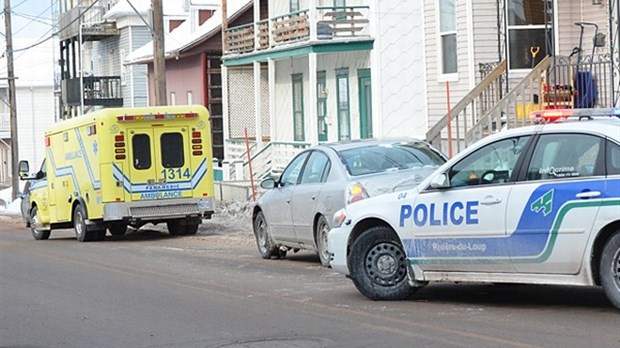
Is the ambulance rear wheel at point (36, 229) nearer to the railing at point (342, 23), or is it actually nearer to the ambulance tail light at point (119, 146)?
the ambulance tail light at point (119, 146)

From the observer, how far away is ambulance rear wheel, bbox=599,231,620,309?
999 centimetres

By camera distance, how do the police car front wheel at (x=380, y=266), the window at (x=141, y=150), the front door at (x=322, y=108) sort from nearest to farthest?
the police car front wheel at (x=380, y=266) < the window at (x=141, y=150) < the front door at (x=322, y=108)

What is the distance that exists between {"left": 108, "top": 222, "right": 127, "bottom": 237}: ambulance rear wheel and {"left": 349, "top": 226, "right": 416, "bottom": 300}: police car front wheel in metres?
13.0

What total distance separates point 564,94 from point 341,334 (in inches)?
529

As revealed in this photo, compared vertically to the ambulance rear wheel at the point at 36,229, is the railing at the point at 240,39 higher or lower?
higher

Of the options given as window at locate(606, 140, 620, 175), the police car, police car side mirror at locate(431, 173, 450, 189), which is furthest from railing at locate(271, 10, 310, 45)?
window at locate(606, 140, 620, 175)

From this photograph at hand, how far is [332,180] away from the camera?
50.0 feet

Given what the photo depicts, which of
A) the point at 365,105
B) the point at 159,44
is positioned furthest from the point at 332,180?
the point at 365,105

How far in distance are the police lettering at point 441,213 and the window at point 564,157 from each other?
2.14 ft

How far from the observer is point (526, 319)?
10320mm

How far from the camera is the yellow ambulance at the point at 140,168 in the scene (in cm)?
2294


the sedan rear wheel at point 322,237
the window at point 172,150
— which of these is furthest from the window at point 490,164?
Result: the window at point 172,150

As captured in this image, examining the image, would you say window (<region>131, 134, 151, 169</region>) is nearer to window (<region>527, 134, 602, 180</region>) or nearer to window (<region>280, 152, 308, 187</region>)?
window (<region>280, 152, 308, 187</region>)

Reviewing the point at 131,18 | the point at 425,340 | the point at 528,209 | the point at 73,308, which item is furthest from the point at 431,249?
the point at 131,18
